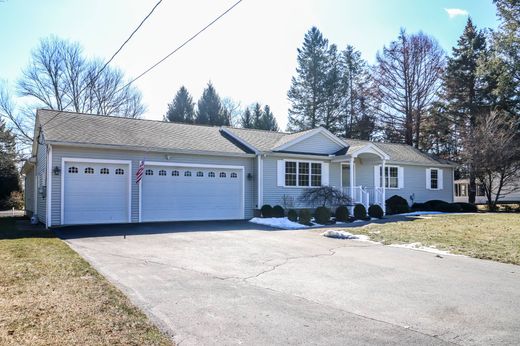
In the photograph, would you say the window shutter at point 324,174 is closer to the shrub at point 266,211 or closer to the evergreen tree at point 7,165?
the shrub at point 266,211

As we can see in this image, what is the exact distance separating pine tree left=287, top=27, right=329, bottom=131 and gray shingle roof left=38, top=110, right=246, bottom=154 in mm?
24426

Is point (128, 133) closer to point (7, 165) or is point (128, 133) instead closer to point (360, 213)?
point (360, 213)

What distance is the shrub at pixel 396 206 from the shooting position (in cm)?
2352

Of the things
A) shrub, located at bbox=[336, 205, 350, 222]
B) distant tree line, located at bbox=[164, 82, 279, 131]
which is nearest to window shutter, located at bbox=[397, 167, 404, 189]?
shrub, located at bbox=[336, 205, 350, 222]

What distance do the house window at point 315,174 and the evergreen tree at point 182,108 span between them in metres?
27.7

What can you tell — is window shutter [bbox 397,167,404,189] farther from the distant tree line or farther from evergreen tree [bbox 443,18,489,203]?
the distant tree line

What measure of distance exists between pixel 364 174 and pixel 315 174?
154 inches

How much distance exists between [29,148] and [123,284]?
3609 cm

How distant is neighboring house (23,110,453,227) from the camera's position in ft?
50.7

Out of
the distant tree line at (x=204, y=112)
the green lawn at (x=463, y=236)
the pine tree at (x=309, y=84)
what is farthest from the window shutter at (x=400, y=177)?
the distant tree line at (x=204, y=112)

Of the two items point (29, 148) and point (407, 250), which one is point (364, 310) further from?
point (29, 148)

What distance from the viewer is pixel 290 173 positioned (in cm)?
2067

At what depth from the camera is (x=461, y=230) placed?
1455 cm

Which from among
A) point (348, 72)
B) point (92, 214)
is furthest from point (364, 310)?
point (348, 72)
